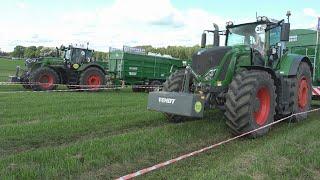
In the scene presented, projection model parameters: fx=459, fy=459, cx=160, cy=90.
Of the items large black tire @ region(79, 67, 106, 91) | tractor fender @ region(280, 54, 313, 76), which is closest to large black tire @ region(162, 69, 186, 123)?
tractor fender @ region(280, 54, 313, 76)

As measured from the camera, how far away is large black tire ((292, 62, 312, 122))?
10727 mm

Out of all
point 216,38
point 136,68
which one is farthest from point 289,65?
point 136,68

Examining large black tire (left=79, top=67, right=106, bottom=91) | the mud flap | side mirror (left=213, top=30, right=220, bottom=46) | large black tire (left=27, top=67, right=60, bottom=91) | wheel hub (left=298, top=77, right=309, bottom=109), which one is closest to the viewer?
the mud flap

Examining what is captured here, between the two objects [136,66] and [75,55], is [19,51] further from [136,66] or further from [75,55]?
[136,66]

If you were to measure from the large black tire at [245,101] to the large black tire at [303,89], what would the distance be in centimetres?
215

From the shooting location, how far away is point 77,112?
11.7 m

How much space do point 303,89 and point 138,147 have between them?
5761mm

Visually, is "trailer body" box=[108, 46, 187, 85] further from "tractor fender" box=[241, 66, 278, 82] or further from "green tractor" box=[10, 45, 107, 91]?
"tractor fender" box=[241, 66, 278, 82]

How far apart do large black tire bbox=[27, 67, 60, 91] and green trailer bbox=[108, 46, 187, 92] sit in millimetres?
3129

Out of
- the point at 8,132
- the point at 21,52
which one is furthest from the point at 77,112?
the point at 21,52

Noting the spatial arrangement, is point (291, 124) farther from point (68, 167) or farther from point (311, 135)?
point (68, 167)

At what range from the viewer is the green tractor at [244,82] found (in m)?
8.27

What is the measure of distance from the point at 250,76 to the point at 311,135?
1.63 metres

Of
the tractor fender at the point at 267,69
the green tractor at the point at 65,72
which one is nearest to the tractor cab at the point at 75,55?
the green tractor at the point at 65,72
